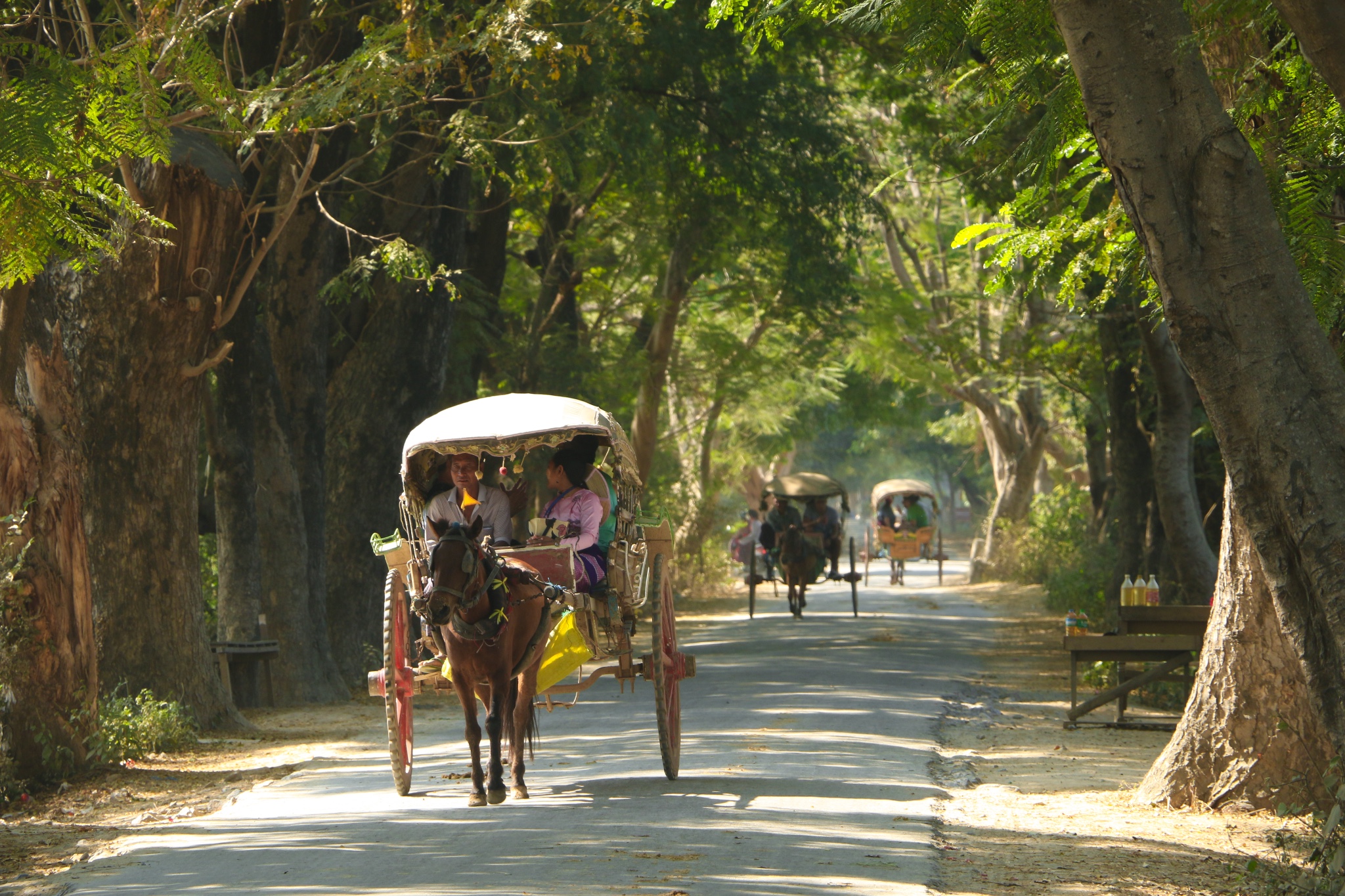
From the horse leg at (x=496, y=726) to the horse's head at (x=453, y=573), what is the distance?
2.00 ft

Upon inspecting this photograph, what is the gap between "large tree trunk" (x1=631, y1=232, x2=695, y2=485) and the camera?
26109 millimetres

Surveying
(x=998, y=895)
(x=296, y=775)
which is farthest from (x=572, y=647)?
(x=998, y=895)

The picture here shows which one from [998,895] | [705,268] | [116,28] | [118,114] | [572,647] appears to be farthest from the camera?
[705,268]

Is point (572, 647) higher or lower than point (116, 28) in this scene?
lower

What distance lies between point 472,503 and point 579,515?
69 centimetres

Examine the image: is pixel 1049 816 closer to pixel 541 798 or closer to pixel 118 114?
pixel 541 798

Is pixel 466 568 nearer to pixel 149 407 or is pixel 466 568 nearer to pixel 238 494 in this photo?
pixel 149 407

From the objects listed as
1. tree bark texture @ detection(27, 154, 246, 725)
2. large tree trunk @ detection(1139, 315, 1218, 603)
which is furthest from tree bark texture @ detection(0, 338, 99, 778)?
large tree trunk @ detection(1139, 315, 1218, 603)

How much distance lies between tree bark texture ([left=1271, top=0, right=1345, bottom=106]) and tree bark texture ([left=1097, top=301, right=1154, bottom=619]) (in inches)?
542

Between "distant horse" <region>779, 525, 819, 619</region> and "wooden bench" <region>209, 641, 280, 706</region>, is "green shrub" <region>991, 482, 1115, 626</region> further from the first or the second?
"wooden bench" <region>209, 641, 280, 706</region>

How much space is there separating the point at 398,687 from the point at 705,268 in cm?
1802

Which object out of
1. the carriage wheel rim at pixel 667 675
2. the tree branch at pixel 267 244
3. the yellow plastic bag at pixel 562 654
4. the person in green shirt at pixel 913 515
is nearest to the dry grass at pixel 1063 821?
the carriage wheel rim at pixel 667 675

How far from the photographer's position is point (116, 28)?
1213 centimetres

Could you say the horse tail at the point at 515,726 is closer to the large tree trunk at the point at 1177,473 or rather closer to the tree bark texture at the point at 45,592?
the tree bark texture at the point at 45,592
